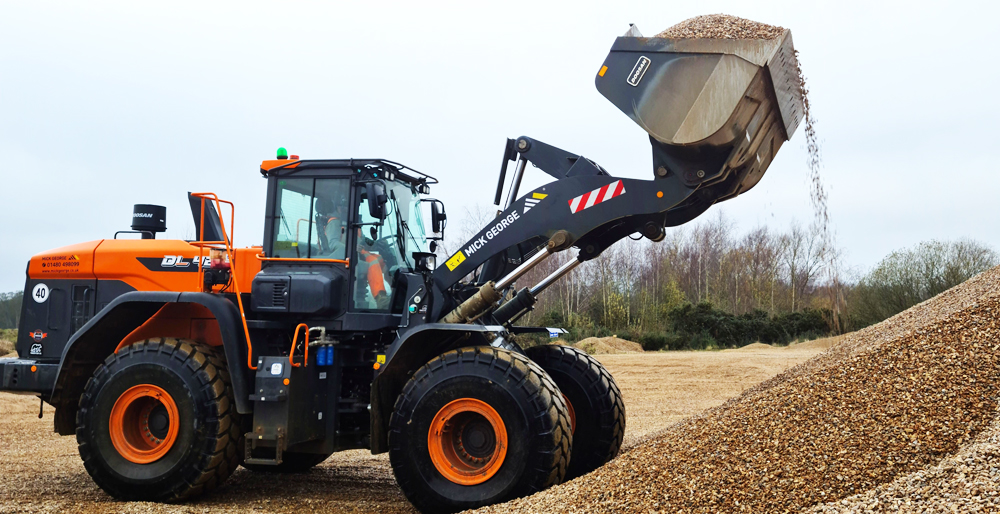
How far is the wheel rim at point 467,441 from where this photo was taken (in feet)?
18.3

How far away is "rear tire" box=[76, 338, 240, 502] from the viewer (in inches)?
245

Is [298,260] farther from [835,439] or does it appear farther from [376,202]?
[835,439]

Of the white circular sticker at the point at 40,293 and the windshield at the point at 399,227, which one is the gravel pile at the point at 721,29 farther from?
the white circular sticker at the point at 40,293

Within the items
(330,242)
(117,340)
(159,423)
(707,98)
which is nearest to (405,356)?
(330,242)

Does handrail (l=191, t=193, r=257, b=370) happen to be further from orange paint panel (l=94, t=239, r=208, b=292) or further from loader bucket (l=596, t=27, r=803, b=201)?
loader bucket (l=596, t=27, r=803, b=201)

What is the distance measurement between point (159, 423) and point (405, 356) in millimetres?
2203

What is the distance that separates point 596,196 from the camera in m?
6.25

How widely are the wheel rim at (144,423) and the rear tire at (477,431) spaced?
199 centimetres

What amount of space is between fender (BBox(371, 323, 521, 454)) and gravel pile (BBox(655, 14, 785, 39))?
107 inches

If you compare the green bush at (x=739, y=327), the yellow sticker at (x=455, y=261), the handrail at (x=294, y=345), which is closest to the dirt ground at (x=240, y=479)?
the handrail at (x=294, y=345)

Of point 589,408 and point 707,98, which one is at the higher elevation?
point 707,98

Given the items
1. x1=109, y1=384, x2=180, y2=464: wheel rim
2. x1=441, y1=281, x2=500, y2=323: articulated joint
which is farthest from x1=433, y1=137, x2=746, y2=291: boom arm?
x1=109, y1=384, x2=180, y2=464: wheel rim

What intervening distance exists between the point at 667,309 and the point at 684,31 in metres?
29.2

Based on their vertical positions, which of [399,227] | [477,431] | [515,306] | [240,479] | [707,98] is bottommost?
[240,479]
